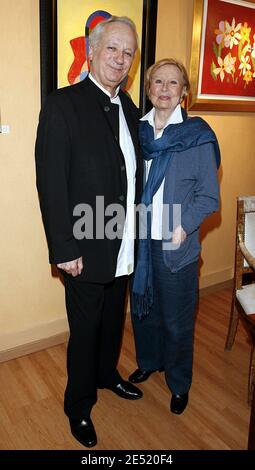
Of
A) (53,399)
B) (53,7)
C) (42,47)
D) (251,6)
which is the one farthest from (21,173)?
(251,6)

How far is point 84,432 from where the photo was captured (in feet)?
5.48

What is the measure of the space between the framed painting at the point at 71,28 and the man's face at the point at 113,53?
0.49m

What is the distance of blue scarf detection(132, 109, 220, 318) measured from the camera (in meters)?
1.59

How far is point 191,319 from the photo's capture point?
1.81 meters

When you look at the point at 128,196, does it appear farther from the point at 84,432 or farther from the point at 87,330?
the point at 84,432

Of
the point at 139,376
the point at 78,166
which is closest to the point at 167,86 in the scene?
the point at 78,166

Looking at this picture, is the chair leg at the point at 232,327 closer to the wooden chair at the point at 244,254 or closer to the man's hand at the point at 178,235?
the wooden chair at the point at 244,254

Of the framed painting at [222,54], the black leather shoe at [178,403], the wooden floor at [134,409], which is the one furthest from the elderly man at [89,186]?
the framed painting at [222,54]

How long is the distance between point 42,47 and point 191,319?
4.68 ft

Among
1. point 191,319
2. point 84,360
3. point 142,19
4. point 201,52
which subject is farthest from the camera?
point 201,52

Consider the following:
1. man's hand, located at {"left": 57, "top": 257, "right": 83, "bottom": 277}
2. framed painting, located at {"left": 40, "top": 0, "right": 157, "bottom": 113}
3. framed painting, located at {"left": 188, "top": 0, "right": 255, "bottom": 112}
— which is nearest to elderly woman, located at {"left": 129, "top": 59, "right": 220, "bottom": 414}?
man's hand, located at {"left": 57, "top": 257, "right": 83, "bottom": 277}

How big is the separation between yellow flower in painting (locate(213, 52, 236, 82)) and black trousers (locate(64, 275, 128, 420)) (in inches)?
63.9

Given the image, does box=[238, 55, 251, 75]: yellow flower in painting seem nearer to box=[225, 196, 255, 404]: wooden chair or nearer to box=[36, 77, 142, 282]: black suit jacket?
box=[225, 196, 255, 404]: wooden chair
